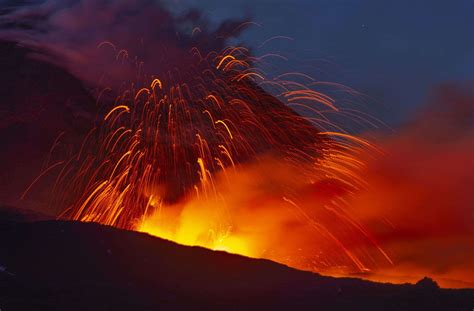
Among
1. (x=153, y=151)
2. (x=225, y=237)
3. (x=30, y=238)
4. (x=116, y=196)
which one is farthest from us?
(x=153, y=151)

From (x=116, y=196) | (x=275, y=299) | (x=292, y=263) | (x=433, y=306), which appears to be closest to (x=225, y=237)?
(x=292, y=263)

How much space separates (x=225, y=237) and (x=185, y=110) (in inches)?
225

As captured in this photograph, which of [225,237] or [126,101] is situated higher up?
[126,101]

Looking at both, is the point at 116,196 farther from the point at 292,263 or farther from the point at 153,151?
the point at 292,263

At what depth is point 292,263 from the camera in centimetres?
1623

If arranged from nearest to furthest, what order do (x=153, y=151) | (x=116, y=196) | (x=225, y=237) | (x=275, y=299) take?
(x=275, y=299)
(x=225, y=237)
(x=116, y=196)
(x=153, y=151)

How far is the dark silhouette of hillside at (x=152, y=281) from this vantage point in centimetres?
660

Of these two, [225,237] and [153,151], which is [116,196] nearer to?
[153,151]

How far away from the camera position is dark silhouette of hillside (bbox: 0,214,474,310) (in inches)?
260

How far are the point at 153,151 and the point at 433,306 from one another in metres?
13.9

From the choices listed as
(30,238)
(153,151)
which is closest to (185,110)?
(153,151)

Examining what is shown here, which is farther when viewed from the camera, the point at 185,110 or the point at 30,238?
the point at 185,110

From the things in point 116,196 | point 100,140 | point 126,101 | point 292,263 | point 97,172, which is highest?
point 126,101

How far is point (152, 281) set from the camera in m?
7.63
